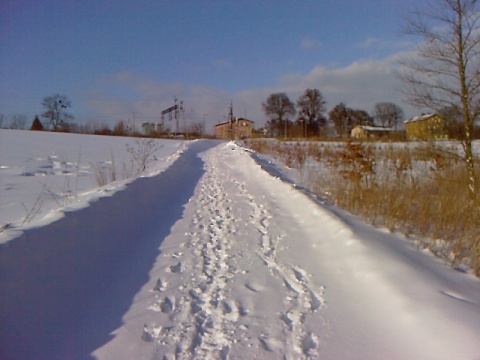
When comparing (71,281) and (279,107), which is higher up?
(279,107)

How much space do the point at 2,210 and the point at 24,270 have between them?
3.27 metres

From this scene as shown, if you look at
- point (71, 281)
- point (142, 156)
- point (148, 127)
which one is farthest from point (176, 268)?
point (148, 127)

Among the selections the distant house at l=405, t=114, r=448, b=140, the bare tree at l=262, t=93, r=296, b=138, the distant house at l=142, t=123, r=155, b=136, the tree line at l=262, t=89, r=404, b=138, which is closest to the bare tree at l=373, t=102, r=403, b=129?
the tree line at l=262, t=89, r=404, b=138

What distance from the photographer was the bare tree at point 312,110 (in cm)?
6869

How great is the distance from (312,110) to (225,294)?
71.3m

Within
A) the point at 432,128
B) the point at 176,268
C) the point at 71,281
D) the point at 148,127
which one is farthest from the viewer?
the point at 148,127

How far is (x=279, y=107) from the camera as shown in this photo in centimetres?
7075

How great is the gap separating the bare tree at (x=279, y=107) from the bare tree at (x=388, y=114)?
855 inches

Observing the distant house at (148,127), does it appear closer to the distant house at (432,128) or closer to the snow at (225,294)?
the distant house at (432,128)

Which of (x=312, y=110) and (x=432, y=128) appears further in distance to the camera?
(x=312, y=110)

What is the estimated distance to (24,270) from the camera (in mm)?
2459

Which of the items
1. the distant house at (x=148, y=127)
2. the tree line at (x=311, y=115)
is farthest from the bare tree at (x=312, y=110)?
the distant house at (x=148, y=127)

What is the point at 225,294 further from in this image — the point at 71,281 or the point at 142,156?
the point at 142,156

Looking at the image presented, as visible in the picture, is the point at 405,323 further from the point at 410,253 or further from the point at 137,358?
the point at 137,358
